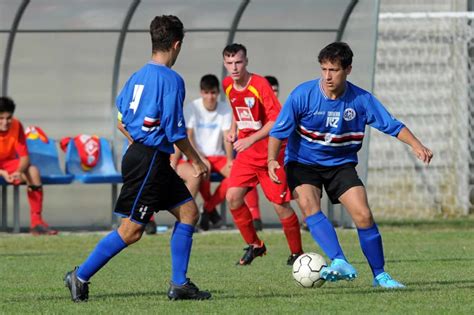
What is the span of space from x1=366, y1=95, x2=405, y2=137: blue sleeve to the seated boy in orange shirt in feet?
22.8

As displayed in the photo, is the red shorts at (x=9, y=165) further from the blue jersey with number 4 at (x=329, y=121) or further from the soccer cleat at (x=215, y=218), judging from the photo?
the blue jersey with number 4 at (x=329, y=121)

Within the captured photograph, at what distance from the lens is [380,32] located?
58.9ft

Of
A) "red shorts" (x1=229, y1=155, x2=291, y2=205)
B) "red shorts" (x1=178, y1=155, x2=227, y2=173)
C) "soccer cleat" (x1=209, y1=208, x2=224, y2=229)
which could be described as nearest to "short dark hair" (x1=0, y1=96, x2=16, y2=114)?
"red shorts" (x1=178, y1=155, x2=227, y2=173)

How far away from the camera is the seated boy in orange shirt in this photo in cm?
1481

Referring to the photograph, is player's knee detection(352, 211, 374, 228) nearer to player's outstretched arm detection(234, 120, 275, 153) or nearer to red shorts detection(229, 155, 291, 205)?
player's outstretched arm detection(234, 120, 275, 153)

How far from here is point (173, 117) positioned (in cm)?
768

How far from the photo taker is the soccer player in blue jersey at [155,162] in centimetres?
773

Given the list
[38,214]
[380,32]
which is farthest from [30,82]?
[380,32]

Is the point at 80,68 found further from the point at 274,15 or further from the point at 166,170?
the point at 166,170

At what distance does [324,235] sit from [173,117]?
1612 millimetres

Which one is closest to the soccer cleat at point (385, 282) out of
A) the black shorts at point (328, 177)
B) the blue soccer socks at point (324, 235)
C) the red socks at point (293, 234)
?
the blue soccer socks at point (324, 235)

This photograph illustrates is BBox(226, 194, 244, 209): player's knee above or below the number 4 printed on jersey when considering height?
below

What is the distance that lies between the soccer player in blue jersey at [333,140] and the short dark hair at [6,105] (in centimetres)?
653

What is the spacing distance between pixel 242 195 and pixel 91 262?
3.79 m
